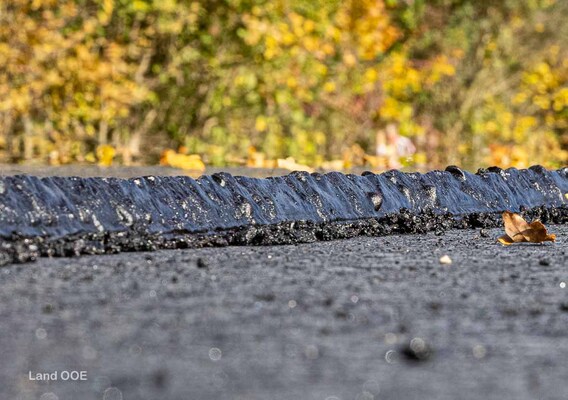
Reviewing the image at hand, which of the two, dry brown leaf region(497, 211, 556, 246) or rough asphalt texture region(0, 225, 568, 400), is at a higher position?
rough asphalt texture region(0, 225, 568, 400)

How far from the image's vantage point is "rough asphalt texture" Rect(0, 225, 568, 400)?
106 centimetres

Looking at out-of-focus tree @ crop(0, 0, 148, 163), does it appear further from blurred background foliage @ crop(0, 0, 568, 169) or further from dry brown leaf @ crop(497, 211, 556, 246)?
dry brown leaf @ crop(497, 211, 556, 246)

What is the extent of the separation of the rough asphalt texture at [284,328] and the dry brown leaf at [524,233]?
0.46m

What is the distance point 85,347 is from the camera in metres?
1.20

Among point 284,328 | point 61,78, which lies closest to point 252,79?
point 61,78

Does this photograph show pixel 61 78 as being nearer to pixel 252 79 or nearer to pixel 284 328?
pixel 252 79

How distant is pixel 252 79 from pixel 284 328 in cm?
625

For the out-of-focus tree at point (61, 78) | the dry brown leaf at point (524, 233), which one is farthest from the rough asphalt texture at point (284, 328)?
the out-of-focus tree at point (61, 78)

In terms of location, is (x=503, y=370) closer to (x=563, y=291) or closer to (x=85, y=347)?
(x=85, y=347)

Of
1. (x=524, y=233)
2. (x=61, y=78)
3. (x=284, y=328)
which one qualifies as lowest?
(x=61, y=78)

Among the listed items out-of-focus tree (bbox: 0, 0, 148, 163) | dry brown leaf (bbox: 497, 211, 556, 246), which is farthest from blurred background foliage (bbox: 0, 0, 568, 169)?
dry brown leaf (bbox: 497, 211, 556, 246)

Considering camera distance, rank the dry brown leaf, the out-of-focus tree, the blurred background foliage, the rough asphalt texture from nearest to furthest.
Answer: the rough asphalt texture → the dry brown leaf → the out-of-focus tree → the blurred background foliage

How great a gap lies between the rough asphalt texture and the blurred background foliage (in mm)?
3212

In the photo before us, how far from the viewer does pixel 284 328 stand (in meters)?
1.32
